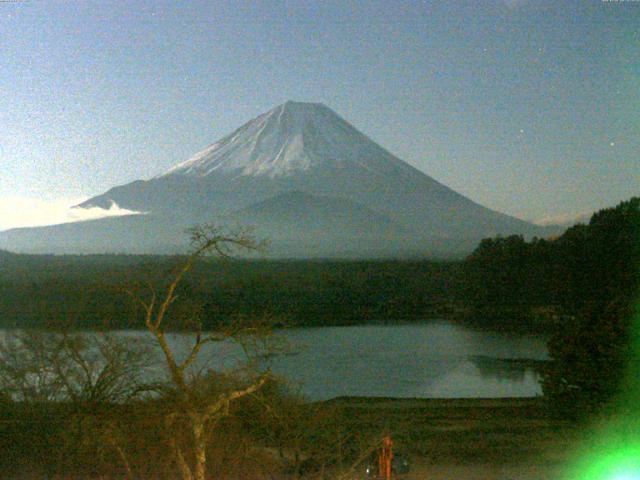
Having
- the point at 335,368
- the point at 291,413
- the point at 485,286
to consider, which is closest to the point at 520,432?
the point at 291,413

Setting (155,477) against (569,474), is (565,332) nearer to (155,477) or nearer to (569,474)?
(569,474)

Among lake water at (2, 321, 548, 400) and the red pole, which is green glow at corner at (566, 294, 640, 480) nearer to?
the red pole

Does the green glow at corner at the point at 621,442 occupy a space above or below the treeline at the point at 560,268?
below

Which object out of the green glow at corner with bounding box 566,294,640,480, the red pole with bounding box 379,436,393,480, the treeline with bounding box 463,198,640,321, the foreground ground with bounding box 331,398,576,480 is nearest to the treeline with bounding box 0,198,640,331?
the treeline with bounding box 463,198,640,321

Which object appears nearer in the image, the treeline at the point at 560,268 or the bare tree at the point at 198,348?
the bare tree at the point at 198,348

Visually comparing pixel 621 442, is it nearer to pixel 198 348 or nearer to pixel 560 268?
pixel 198 348

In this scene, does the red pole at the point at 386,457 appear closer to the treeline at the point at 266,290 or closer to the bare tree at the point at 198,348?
the bare tree at the point at 198,348

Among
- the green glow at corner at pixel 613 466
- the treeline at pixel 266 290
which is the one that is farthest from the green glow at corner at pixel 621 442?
the treeline at pixel 266 290
